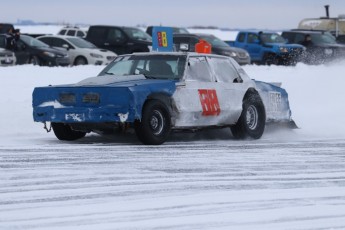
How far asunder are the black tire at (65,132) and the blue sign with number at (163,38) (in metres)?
4.51

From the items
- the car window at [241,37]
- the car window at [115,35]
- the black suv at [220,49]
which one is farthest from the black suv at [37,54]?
the car window at [241,37]

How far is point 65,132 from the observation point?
13.2 metres

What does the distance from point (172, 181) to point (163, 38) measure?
8.70 m

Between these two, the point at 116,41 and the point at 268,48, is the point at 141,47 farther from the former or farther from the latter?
the point at 268,48

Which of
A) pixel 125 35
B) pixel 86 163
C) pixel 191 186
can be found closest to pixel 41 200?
pixel 191 186

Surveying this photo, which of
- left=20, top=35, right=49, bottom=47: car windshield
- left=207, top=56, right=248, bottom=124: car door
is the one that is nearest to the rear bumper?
left=207, top=56, right=248, bottom=124: car door

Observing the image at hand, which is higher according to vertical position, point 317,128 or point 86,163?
point 86,163

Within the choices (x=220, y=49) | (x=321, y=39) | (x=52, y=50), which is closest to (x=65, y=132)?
(x=52, y=50)

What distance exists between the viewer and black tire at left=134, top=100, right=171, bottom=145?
12273mm

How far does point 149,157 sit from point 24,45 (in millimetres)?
21745

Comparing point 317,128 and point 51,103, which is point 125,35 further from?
point 51,103

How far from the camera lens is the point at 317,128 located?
16.7m

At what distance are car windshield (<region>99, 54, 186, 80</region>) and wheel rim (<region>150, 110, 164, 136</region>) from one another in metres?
0.84

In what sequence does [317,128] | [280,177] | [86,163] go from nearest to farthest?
[280,177] → [86,163] → [317,128]
